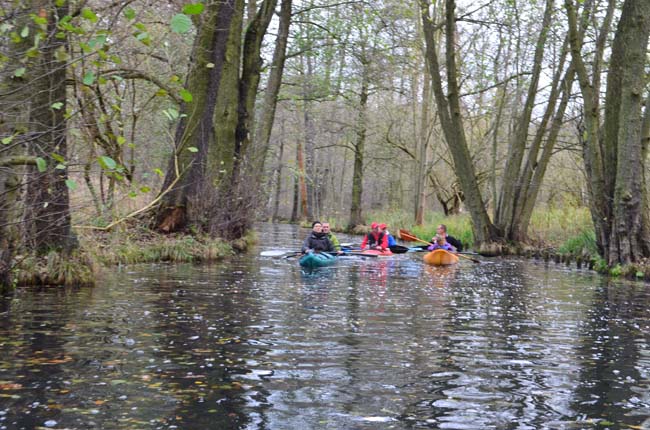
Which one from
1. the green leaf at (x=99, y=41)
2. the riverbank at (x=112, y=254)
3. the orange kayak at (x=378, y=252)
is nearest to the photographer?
the green leaf at (x=99, y=41)

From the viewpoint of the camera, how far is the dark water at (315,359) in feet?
13.4

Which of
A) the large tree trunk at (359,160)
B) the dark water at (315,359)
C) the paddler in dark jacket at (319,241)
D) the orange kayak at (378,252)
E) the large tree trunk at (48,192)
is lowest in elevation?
the dark water at (315,359)

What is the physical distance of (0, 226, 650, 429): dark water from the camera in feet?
13.4

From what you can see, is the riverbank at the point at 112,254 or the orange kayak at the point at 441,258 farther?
the orange kayak at the point at 441,258

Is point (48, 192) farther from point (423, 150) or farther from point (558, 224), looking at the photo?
point (423, 150)

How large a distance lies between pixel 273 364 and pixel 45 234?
4.59 metres

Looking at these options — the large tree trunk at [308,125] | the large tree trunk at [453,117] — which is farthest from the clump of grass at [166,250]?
the large tree trunk at [308,125]

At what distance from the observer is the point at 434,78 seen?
62.9 ft

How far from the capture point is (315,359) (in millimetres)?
5504

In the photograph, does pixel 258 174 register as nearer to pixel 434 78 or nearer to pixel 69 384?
pixel 434 78

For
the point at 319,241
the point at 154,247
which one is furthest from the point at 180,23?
the point at 319,241

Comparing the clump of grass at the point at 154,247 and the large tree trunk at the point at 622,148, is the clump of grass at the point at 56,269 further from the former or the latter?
the large tree trunk at the point at 622,148

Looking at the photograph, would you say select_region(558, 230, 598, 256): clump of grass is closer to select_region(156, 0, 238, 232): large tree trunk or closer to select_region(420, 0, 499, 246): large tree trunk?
select_region(420, 0, 499, 246): large tree trunk

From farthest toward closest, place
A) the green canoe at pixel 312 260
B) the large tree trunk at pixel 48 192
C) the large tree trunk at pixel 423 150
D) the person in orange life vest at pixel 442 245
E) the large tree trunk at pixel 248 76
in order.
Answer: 1. the large tree trunk at pixel 423 150
2. the person in orange life vest at pixel 442 245
3. the large tree trunk at pixel 248 76
4. the green canoe at pixel 312 260
5. the large tree trunk at pixel 48 192
